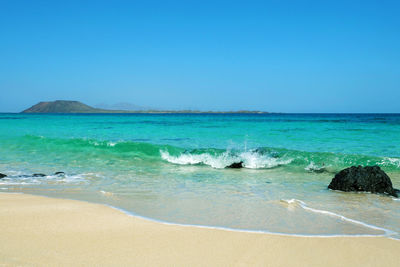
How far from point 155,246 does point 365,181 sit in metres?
5.06

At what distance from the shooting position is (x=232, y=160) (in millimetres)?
11453

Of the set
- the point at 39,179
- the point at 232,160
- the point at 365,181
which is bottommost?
the point at 39,179

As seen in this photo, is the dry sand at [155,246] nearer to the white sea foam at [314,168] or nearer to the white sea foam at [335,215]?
the white sea foam at [335,215]

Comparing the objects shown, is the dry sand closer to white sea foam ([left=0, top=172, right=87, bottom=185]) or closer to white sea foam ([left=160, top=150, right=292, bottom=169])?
white sea foam ([left=0, top=172, right=87, bottom=185])

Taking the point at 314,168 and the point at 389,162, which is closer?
the point at 314,168

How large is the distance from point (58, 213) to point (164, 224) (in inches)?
57.8

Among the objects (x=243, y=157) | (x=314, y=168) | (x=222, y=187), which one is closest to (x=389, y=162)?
(x=314, y=168)

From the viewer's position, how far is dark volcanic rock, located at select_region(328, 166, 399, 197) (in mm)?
6828

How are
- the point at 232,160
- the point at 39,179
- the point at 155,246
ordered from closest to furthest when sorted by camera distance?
1. the point at 155,246
2. the point at 39,179
3. the point at 232,160

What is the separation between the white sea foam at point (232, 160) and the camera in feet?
36.5

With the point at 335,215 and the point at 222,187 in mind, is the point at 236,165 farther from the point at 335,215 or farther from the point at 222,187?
the point at 335,215

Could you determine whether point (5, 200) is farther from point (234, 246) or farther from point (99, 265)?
point (234, 246)

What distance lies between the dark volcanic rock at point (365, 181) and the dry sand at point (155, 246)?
10.5 ft

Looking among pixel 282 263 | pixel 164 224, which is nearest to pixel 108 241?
pixel 164 224
